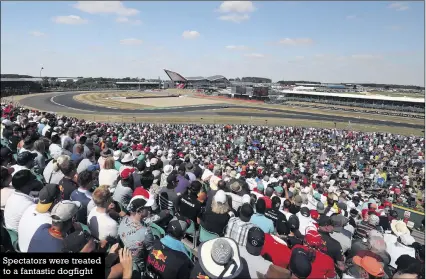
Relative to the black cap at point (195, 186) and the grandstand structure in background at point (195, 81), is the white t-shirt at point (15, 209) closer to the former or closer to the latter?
the black cap at point (195, 186)

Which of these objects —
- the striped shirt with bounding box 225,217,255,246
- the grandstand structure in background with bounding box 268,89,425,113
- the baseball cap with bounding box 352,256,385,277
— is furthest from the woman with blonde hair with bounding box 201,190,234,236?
the grandstand structure in background with bounding box 268,89,425,113

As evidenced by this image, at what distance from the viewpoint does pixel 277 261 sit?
420 centimetres

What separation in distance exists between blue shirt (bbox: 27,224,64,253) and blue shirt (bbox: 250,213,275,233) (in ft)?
10.3

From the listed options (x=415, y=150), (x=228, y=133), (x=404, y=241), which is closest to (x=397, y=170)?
(x=415, y=150)

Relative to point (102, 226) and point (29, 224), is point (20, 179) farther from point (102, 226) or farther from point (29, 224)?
point (102, 226)

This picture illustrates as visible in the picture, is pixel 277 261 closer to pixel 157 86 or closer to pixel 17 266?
pixel 17 266

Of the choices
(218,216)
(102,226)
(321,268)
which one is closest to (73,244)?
(102,226)

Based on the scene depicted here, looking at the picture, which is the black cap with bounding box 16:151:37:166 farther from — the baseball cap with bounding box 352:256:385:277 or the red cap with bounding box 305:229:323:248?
the baseball cap with bounding box 352:256:385:277

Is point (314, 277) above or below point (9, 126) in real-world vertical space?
below

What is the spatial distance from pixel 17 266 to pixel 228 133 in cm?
3331

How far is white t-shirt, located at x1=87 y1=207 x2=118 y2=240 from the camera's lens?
4.26m

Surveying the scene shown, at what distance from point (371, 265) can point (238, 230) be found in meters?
1.92

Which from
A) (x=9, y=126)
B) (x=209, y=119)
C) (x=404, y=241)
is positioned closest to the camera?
(x=404, y=241)

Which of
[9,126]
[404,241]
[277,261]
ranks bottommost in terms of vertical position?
[404,241]
